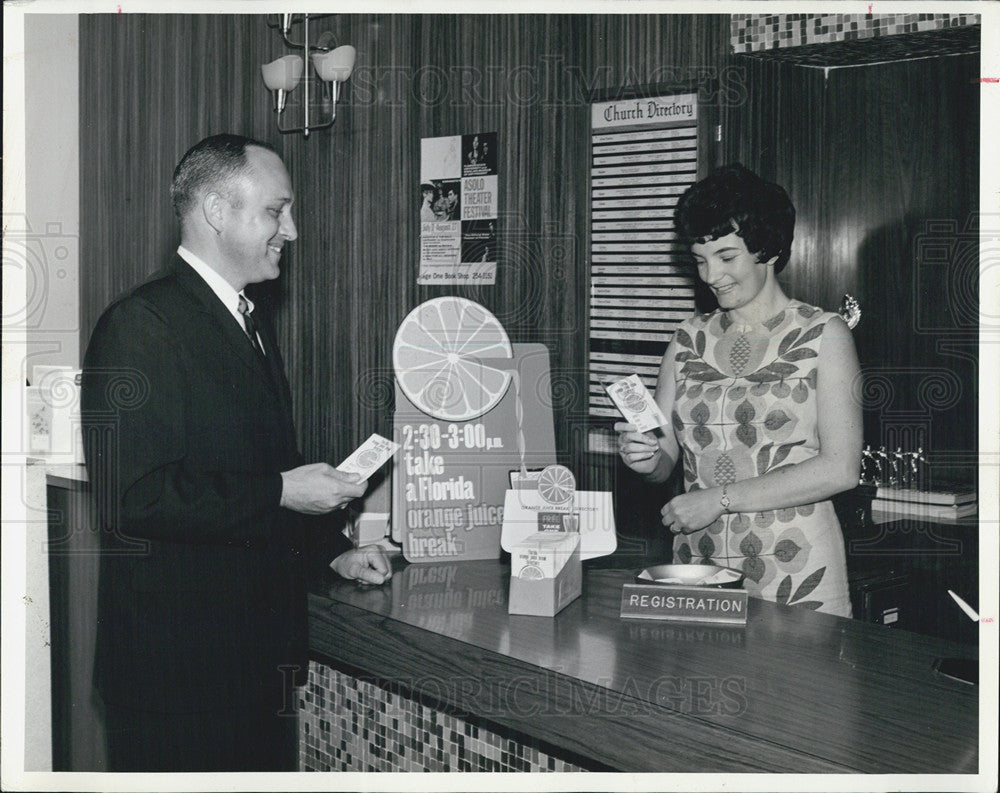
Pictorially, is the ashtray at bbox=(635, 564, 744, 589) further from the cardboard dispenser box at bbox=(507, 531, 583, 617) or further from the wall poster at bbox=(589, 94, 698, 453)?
the wall poster at bbox=(589, 94, 698, 453)

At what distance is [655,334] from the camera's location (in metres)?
3.32

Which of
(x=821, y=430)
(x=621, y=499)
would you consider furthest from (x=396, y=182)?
(x=821, y=430)

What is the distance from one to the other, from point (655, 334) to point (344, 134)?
1.26 meters

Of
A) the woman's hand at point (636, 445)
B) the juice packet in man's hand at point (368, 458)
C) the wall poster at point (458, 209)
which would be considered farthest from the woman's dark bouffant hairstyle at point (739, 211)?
the wall poster at point (458, 209)

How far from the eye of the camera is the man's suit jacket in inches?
79.0

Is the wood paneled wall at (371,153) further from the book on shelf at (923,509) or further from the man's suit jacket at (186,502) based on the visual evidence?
the man's suit jacket at (186,502)

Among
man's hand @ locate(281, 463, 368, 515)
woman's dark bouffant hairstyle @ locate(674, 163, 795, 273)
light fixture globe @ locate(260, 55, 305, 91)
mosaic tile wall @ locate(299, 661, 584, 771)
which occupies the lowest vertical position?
mosaic tile wall @ locate(299, 661, 584, 771)

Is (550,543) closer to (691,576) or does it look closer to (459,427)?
(691,576)

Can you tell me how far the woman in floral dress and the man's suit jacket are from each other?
0.84m

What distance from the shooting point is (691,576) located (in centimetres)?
213

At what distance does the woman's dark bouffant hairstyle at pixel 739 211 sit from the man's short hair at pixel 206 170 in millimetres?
1015

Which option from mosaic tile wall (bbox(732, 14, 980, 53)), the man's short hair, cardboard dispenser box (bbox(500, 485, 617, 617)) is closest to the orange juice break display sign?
cardboard dispenser box (bbox(500, 485, 617, 617))

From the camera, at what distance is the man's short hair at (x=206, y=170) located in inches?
86.4

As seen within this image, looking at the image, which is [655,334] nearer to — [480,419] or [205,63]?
[480,419]
